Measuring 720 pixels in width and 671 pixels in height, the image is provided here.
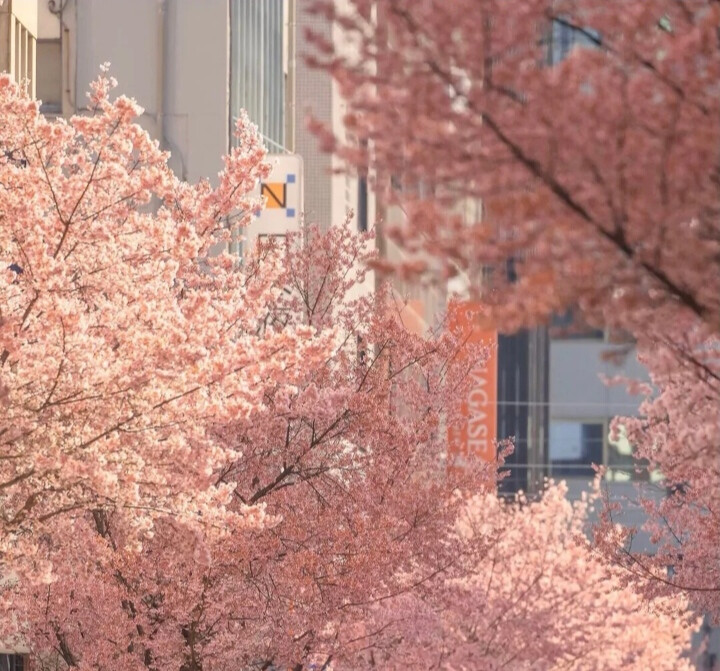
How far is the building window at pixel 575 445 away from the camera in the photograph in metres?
85.1

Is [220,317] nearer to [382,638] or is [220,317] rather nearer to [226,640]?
[226,640]

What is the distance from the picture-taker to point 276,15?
46625 millimetres

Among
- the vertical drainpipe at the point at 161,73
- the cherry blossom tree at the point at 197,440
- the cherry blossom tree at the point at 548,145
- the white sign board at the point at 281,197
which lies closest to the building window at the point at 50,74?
the vertical drainpipe at the point at 161,73

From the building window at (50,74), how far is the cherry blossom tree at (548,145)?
108ft

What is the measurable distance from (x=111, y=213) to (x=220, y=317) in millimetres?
1767

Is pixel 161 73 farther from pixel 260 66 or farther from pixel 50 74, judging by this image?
pixel 260 66

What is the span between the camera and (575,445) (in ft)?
281

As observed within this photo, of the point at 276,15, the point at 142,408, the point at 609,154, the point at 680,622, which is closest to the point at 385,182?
the point at 609,154

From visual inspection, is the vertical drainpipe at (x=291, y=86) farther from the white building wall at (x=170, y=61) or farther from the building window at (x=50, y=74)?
the building window at (x=50, y=74)

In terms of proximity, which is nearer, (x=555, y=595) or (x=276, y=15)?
(x=555, y=595)

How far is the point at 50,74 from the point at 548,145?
3396 centimetres

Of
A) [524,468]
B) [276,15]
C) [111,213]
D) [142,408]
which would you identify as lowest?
[524,468]

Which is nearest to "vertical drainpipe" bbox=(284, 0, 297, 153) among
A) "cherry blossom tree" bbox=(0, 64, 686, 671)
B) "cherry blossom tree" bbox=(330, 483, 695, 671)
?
"cherry blossom tree" bbox=(330, 483, 695, 671)

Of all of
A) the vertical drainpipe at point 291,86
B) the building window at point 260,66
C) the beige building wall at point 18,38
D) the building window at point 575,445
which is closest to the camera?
the beige building wall at point 18,38
